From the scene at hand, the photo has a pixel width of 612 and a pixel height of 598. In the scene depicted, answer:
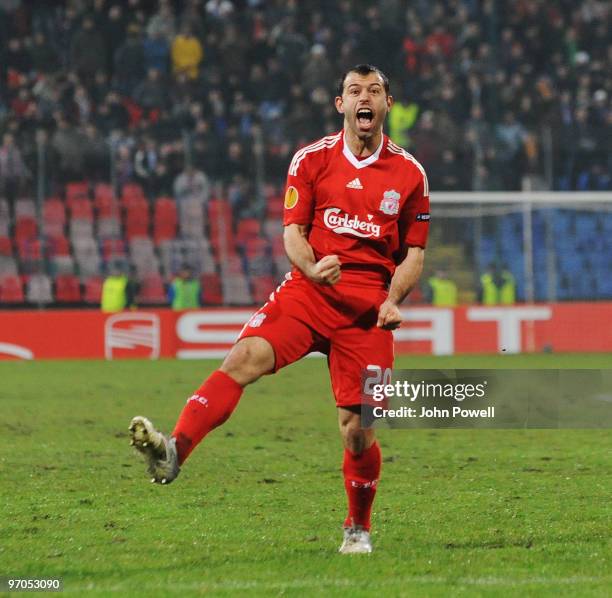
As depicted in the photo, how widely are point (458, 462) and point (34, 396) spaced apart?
625 centimetres

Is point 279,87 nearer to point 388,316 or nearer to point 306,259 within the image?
point 306,259

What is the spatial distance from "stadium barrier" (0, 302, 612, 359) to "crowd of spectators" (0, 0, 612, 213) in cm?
204

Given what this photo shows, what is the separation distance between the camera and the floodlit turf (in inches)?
188

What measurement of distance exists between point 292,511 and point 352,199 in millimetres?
1881

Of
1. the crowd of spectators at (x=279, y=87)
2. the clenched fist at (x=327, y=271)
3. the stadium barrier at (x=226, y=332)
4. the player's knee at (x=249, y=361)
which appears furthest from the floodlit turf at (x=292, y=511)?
the crowd of spectators at (x=279, y=87)

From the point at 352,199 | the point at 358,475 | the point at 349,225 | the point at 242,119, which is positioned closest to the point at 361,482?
the point at 358,475

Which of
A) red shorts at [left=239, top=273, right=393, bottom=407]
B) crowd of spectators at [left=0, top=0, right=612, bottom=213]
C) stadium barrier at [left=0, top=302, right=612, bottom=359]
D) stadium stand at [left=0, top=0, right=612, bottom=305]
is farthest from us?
crowd of spectators at [left=0, top=0, right=612, bottom=213]

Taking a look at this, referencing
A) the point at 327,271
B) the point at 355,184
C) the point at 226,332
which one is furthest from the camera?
the point at 226,332

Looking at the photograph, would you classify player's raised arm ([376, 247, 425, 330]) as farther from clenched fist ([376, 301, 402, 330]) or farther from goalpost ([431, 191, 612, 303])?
goalpost ([431, 191, 612, 303])

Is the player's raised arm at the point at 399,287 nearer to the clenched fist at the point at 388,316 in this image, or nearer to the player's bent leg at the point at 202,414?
the clenched fist at the point at 388,316

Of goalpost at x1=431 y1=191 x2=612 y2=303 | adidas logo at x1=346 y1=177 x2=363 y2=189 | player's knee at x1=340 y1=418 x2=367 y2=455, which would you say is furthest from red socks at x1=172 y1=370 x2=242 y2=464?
goalpost at x1=431 y1=191 x2=612 y2=303

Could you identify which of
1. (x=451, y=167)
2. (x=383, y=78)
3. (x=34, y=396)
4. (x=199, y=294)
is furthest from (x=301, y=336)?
(x=451, y=167)

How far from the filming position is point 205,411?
5.06 m

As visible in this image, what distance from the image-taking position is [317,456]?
29.9ft
